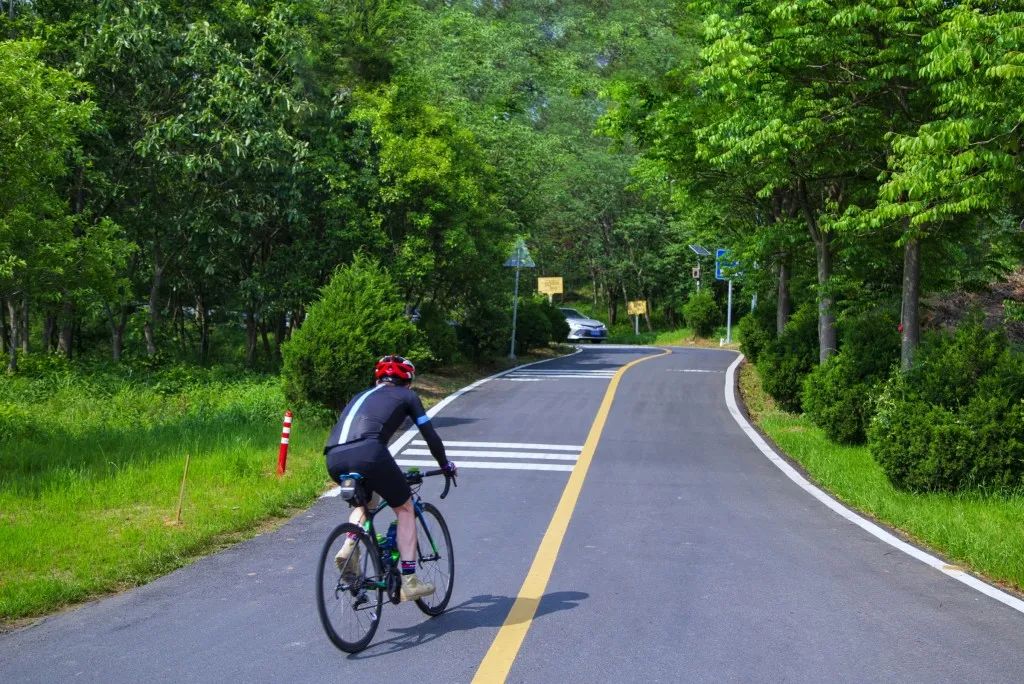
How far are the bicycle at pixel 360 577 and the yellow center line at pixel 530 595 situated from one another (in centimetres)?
58

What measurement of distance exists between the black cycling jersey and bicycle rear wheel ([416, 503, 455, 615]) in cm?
60

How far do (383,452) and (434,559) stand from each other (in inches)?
36.9

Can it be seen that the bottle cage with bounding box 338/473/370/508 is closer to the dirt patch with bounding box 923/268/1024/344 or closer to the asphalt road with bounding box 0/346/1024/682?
the asphalt road with bounding box 0/346/1024/682

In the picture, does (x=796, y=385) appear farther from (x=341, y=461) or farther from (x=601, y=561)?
(x=341, y=461)

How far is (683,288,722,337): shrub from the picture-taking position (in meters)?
49.8

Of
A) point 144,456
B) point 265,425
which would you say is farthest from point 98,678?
point 265,425

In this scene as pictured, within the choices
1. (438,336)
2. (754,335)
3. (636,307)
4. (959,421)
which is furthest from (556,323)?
(959,421)

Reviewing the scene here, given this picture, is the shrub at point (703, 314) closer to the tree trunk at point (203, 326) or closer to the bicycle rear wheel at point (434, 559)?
the tree trunk at point (203, 326)

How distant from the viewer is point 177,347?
35.1 m

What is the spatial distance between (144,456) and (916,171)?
9.49 m

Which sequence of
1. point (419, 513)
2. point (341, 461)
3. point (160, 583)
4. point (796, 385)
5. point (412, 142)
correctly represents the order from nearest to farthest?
point (341, 461) → point (419, 513) → point (160, 583) → point (796, 385) → point (412, 142)

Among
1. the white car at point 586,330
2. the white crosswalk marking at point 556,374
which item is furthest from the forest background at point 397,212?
the white car at point 586,330

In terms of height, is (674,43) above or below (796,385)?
above

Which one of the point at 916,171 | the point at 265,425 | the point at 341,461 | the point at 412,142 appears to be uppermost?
the point at 412,142
